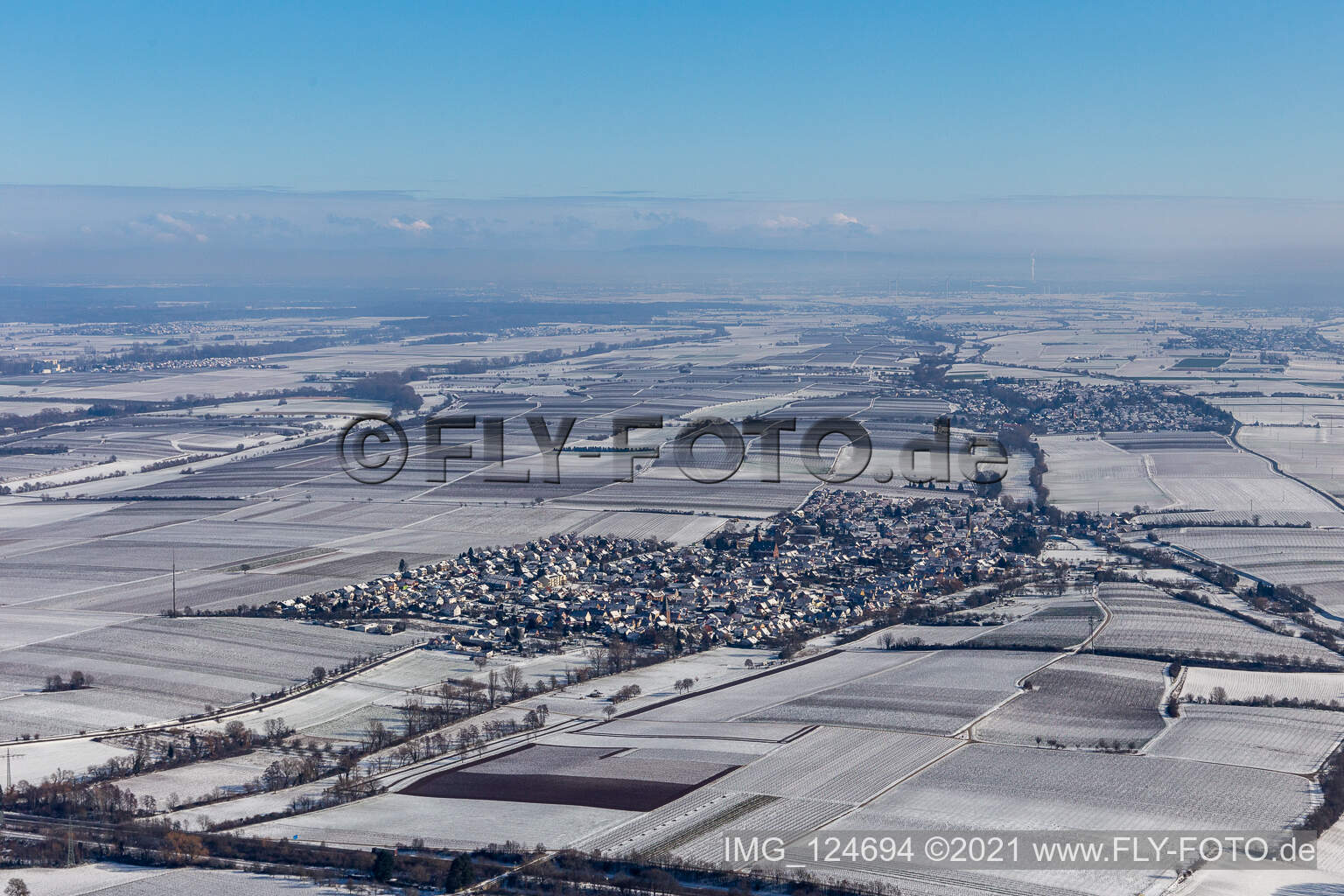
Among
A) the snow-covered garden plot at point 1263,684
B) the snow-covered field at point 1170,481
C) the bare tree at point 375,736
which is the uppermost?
the snow-covered field at point 1170,481

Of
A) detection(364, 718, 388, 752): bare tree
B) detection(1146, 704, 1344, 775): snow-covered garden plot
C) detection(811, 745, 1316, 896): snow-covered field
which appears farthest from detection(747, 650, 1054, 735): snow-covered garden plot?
detection(364, 718, 388, 752): bare tree

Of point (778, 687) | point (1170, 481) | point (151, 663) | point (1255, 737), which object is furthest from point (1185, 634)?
point (151, 663)

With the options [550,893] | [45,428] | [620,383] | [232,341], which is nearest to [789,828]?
[550,893]

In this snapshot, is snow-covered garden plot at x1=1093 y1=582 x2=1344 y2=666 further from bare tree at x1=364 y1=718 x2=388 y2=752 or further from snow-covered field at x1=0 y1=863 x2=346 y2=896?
snow-covered field at x1=0 y1=863 x2=346 y2=896

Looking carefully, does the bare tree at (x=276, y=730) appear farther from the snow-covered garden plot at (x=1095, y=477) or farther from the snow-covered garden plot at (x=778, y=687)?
the snow-covered garden plot at (x=1095, y=477)

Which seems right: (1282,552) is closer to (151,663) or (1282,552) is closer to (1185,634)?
(1185,634)
